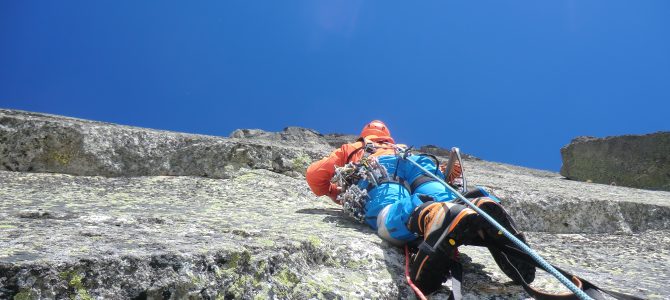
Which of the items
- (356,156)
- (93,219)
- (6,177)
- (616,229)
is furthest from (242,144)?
(616,229)

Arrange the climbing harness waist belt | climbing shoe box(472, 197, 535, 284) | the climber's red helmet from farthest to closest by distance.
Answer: the climber's red helmet < the climbing harness waist belt < climbing shoe box(472, 197, 535, 284)

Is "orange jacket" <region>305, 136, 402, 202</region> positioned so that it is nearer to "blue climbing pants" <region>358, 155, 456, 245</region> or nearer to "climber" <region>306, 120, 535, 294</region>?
"climber" <region>306, 120, 535, 294</region>

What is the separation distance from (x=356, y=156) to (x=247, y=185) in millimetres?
1630

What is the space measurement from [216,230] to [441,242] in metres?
1.57

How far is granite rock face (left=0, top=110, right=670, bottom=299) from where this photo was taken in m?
2.42

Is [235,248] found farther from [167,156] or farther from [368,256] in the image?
[167,156]

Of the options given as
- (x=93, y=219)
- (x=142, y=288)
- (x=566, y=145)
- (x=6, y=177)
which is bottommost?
(x=142, y=288)

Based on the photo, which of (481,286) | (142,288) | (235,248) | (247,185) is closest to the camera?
(142,288)

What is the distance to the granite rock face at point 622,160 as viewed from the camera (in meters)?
12.9

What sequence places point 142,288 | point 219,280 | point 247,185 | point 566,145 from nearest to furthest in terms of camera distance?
point 142,288, point 219,280, point 247,185, point 566,145

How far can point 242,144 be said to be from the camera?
7441mm

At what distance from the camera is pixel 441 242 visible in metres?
3.18

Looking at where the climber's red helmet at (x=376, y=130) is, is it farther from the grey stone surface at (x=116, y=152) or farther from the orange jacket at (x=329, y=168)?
the grey stone surface at (x=116, y=152)

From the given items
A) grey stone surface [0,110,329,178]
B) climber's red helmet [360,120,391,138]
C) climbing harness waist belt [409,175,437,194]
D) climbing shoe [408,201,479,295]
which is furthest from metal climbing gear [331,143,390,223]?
grey stone surface [0,110,329,178]
